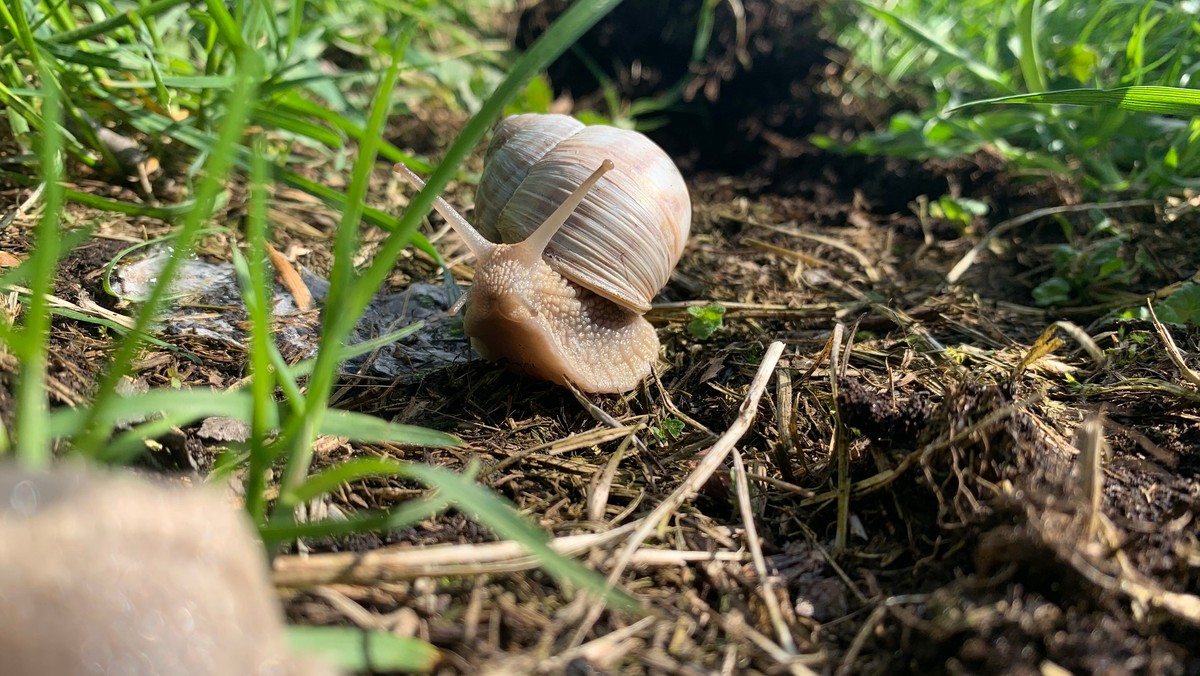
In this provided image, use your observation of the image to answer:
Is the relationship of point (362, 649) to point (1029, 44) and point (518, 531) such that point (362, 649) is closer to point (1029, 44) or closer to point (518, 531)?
point (518, 531)

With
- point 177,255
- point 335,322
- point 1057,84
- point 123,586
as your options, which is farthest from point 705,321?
point 1057,84

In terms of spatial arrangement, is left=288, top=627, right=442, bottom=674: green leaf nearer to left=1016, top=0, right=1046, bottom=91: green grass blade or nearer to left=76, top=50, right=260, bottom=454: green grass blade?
left=76, top=50, right=260, bottom=454: green grass blade

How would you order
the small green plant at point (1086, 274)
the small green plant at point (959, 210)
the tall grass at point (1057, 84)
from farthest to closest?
1. the small green plant at point (959, 210)
2. the tall grass at point (1057, 84)
3. the small green plant at point (1086, 274)

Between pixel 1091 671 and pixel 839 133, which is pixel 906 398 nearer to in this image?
pixel 1091 671

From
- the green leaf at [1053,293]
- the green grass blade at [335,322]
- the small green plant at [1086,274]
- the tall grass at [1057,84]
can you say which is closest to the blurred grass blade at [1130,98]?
the tall grass at [1057,84]

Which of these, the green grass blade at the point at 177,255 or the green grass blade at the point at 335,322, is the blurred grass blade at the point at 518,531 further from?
the green grass blade at the point at 177,255

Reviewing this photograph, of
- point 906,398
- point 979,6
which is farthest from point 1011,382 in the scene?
point 979,6
